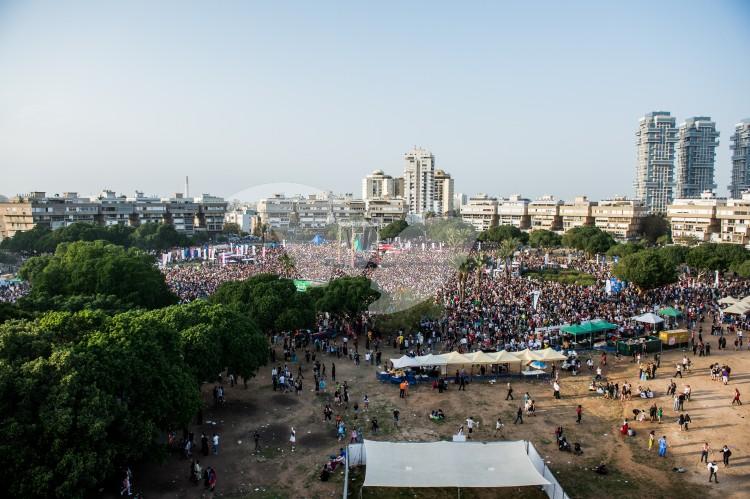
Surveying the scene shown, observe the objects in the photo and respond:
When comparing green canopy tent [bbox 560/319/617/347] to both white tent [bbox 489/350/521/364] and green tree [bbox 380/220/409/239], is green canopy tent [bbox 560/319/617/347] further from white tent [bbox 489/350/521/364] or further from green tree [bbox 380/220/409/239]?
green tree [bbox 380/220/409/239]

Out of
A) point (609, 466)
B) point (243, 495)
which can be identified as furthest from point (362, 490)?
point (609, 466)

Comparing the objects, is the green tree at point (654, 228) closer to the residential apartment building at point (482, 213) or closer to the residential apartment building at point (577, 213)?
the residential apartment building at point (577, 213)

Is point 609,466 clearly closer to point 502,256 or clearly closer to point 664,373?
point 664,373

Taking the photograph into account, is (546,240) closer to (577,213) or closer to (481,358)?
(577,213)

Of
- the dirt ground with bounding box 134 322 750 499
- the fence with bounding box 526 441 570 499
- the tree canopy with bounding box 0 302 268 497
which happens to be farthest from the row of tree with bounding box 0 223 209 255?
the fence with bounding box 526 441 570 499

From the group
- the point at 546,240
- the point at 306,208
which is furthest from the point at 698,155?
the point at 306,208

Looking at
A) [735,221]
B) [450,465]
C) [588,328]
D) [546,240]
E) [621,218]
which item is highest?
[621,218]

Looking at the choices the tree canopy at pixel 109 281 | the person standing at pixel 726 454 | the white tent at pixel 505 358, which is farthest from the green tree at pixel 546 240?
the person standing at pixel 726 454
